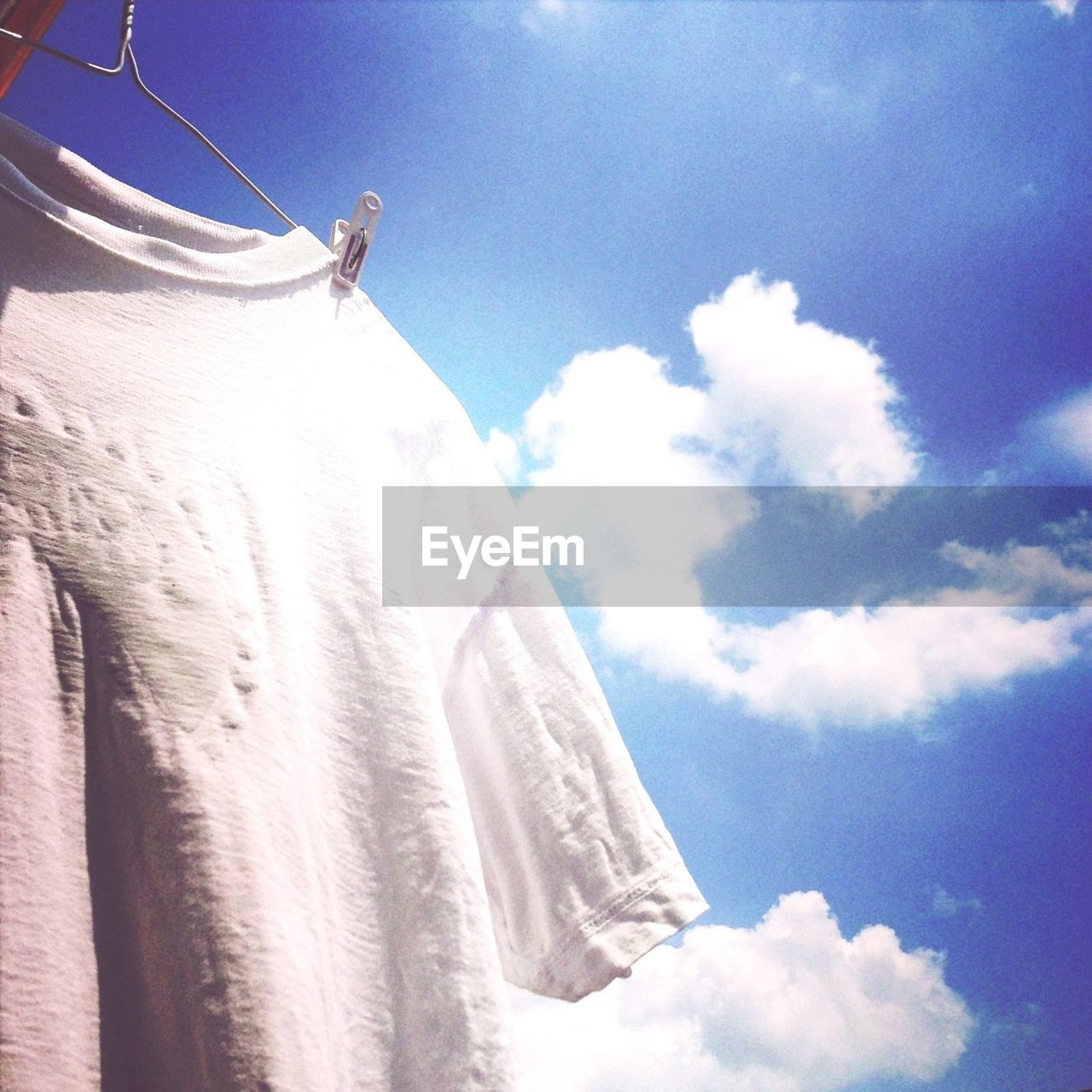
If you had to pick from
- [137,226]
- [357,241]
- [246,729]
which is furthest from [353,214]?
[246,729]

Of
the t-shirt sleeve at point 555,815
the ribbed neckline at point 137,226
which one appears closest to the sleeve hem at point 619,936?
the t-shirt sleeve at point 555,815

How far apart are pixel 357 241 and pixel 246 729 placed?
433mm

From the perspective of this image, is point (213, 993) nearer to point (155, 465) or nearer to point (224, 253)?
point (155, 465)

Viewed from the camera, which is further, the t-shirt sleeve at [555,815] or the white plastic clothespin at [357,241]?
the white plastic clothespin at [357,241]

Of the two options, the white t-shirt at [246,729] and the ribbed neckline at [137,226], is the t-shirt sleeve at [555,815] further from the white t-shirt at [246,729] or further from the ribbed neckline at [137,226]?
the ribbed neckline at [137,226]

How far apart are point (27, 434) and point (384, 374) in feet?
0.84

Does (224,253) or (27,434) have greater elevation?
(224,253)

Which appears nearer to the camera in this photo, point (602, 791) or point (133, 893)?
point (133, 893)

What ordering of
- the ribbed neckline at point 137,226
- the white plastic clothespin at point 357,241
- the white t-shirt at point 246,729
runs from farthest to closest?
the white plastic clothespin at point 357,241 → the ribbed neckline at point 137,226 → the white t-shirt at point 246,729

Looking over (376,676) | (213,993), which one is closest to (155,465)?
(376,676)

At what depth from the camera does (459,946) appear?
0.34m

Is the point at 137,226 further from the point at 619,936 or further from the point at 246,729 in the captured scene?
the point at 619,936

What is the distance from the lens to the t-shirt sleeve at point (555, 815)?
15.5 inches

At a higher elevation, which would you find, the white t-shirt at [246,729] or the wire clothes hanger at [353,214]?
the wire clothes hanger at [353,214]
